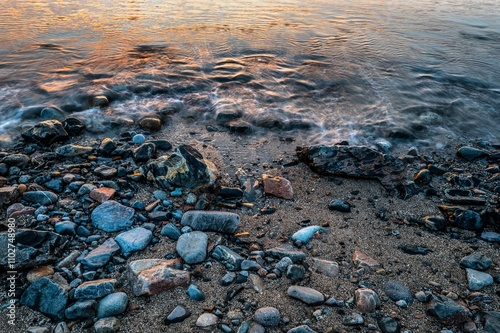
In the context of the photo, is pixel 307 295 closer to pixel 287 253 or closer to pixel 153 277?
pixel 287 253

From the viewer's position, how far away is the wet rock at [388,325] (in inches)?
86.7

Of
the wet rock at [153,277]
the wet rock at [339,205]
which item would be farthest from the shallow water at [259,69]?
the wet rock at [153,277]

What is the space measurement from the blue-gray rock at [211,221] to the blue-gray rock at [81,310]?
1.00 meters

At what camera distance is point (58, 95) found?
220 inches

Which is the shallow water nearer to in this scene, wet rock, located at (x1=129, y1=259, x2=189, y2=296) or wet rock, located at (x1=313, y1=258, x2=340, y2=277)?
wet rock, located at (x1=313, y1=258, x2=340, y2=277)

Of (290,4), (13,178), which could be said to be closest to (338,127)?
(13,178)

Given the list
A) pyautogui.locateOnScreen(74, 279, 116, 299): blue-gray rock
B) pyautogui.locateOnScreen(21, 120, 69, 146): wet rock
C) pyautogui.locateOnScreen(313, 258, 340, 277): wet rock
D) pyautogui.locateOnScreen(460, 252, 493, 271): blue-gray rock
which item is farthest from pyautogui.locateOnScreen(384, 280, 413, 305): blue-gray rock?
pyautogui.locateOnScreen(21, 120, 69, 146): wet rock

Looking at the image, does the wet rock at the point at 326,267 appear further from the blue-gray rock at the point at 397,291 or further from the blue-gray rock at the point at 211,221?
the blue-gray rock at the point at 211,221

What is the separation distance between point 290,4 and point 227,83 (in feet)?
27.2

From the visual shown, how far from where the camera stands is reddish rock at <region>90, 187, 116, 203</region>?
10.5 ft

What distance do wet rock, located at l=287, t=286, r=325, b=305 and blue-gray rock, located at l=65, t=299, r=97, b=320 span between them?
132 cm

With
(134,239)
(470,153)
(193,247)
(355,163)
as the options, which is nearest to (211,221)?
(193,247)

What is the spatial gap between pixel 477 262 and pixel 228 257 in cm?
201

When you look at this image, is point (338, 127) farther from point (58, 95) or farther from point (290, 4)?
point (290, 4)
